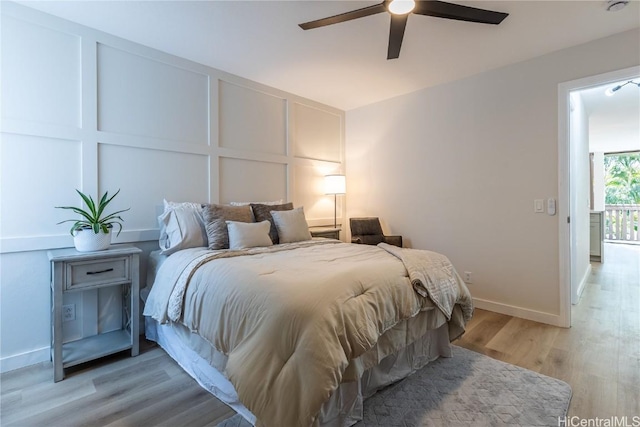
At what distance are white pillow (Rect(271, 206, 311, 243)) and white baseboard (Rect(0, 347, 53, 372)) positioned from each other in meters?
1.97

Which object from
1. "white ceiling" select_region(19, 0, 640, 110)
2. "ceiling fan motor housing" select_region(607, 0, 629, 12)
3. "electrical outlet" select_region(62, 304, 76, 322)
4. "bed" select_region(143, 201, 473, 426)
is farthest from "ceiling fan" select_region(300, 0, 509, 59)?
"electrical outlet" select_region(62, 304, 76, 322)

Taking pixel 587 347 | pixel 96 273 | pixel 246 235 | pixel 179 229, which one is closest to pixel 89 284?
pixel 96 273

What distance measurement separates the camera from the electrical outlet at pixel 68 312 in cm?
227

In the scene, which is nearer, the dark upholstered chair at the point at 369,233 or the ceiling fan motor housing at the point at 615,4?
the ceiling fan motor housing at the point at 615,4

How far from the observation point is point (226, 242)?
8.13 feet

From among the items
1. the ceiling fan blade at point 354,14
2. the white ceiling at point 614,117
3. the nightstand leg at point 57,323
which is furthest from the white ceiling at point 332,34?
the nightstand leg at point 57,323

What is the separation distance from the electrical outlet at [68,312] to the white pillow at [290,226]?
5.65ft

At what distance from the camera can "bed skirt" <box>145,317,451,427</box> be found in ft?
4.70

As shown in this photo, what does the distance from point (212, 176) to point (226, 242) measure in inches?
38.2

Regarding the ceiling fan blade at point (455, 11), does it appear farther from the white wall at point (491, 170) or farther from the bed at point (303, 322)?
the bed at point (303, 322)

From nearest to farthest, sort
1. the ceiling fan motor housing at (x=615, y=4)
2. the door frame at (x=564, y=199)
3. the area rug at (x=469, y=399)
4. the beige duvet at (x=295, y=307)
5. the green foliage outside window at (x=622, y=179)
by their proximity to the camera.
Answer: the beige duvet at (x=295, y=307)
the area rug at (x=469, y=399)
the ceiling fan motor housing at (x=615, y=4)
the door frame at (x=564, y=199)
the green foliage outside window at (x=622, y=179)

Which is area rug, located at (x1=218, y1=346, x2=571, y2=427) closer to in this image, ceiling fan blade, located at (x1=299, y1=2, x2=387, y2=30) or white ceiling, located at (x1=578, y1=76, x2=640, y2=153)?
ceiling fan blade, located at (x1=299, y1=2, x2=387, y2=30)

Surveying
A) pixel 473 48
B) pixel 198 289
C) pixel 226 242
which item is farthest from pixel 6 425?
pixel 473 48

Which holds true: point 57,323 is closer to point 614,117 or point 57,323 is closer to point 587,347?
point 587,347
